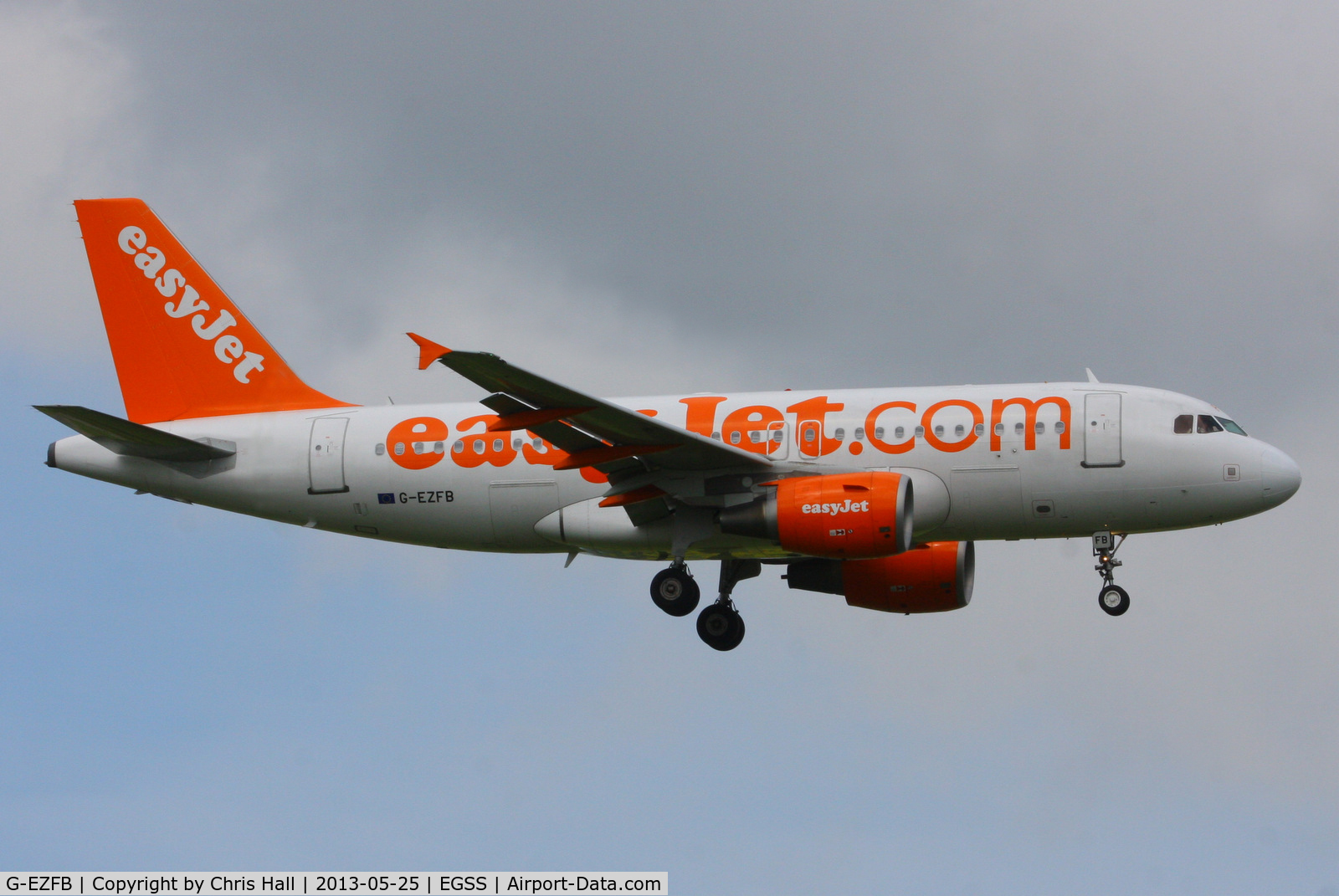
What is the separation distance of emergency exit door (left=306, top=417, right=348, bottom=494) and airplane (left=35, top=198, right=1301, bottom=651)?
44 millimetres

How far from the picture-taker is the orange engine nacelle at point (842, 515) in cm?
2852

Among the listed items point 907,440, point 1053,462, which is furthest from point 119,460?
point 1053,462

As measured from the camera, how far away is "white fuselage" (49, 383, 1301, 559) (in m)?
29.7

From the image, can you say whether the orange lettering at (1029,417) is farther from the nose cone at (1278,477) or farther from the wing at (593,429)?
the wing at (593,429)

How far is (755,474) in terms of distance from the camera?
30.4 meters

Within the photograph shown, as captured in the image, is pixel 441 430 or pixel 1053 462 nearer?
pixel 1053 462

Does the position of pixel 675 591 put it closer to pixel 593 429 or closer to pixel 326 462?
pixel 593 429

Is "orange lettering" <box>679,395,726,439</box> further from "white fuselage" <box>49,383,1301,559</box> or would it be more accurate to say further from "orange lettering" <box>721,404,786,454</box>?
"orange lettering" <box>721,404,786,454</box>

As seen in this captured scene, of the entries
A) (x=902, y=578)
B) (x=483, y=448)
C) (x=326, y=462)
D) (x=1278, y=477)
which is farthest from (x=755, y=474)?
(x=1278, y=477)

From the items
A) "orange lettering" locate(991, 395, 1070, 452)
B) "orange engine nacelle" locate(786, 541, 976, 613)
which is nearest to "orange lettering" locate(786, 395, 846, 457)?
"orange lettering" locate(991, 395, 1070, 452)

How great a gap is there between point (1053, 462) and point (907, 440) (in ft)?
9.13

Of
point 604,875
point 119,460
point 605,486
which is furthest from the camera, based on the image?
point 119,460

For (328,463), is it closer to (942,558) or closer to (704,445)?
(704,445)

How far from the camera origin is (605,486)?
31.7 metres
